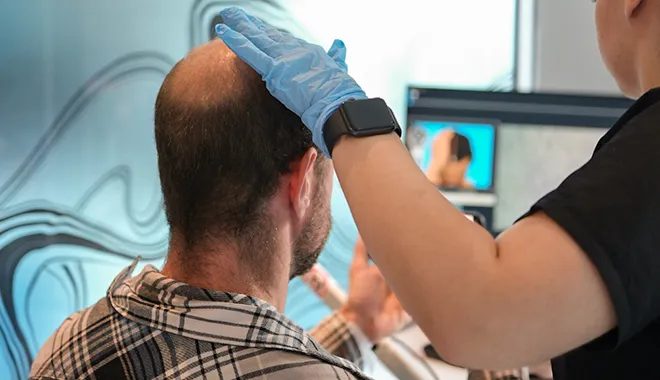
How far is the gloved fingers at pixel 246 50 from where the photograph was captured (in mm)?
848

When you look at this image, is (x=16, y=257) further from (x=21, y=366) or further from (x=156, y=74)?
(x=156, y=74)

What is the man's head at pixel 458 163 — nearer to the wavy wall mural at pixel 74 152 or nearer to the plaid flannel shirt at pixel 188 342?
the wavy wall mural at pixel 74 152

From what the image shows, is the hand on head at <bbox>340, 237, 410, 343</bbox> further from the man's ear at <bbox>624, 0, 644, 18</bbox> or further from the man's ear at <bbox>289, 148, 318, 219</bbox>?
the man's ear at <bbox>624, 0, 644, 18</bbox>

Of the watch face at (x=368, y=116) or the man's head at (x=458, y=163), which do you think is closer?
the watch face at (x=368, y=116)

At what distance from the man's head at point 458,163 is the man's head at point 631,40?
3.13ft

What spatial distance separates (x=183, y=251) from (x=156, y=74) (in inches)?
51.0

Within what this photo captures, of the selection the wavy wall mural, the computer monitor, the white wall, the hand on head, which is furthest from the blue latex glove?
the white wall

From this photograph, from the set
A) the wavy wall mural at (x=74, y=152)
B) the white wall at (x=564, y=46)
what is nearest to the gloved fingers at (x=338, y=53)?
the wavy wall mural at (x=74, y=152)

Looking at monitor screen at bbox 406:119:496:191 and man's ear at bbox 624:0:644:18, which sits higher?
man's ear at bbox 624:0:644:18

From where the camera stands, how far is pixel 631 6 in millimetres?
693

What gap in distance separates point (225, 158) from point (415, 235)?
0.39 meters

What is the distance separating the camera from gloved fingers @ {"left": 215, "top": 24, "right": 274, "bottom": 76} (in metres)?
0.85

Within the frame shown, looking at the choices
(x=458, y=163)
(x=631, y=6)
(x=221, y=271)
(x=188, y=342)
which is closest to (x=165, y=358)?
(x=188, y=342)

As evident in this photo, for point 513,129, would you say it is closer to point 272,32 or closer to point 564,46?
point 564,46
